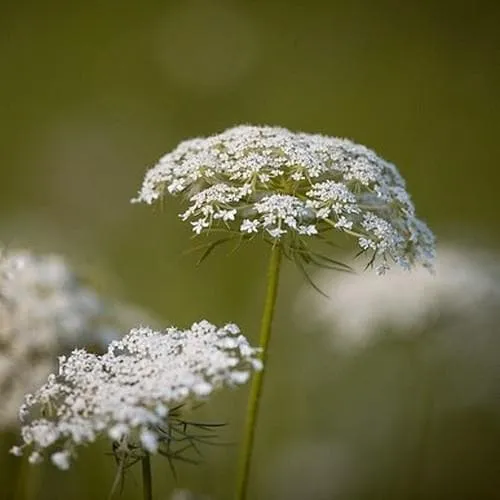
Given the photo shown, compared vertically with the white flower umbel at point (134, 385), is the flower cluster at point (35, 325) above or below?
above

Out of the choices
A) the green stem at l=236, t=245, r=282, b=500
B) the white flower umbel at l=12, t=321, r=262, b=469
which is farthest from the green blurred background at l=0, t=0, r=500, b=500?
the white flower umbel at l=12, t=321, r=262, b=469

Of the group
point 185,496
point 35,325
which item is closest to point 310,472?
point 185,496

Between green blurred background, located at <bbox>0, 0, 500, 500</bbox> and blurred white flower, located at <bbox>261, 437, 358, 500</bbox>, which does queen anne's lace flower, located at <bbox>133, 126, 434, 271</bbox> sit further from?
blurred white flower, located at <bbox>261, 437, 358, 500</bbox>

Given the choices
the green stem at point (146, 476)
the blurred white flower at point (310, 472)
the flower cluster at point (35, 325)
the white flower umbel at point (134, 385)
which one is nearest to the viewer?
the white flower umbel at point (134, 385)

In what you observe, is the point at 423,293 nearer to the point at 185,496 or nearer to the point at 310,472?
the point at 310,472

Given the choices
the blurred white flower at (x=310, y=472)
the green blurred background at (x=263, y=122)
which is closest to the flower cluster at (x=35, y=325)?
the green blurred background at (x=263, y=122)

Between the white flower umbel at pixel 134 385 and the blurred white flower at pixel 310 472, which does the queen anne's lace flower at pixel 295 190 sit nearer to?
the white flower umbel at pixel 134 385

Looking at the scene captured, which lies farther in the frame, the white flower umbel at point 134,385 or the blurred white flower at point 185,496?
Result: the blurred white flower at point 185,496
